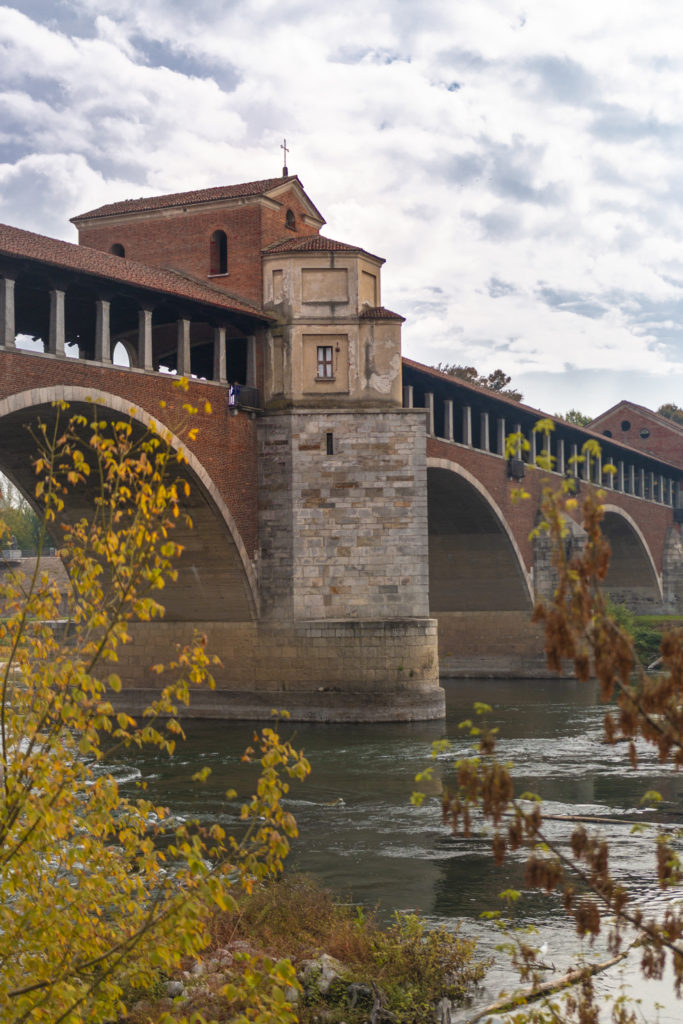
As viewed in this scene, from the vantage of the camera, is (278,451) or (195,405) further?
(278,451)

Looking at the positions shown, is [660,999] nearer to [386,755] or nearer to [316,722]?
[386,755]

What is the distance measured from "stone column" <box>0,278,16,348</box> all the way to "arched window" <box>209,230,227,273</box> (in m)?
9.97

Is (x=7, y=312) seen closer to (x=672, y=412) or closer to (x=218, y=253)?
(x=218, y=253)

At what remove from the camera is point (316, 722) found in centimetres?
2653

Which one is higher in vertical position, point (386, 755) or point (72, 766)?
point (72, 766)

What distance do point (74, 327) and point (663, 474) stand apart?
4389 centimetres

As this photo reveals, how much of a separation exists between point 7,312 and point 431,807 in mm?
11136

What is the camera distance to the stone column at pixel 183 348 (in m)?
25.3

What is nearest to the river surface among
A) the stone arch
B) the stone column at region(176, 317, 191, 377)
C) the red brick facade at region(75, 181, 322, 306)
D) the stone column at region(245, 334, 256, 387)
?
the stone column at region(176, 317, 191, 377)

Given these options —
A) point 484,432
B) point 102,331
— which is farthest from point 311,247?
point 484,432

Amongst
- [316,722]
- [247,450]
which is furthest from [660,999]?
[247,450]

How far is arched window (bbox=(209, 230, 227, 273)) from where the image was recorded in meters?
30.2

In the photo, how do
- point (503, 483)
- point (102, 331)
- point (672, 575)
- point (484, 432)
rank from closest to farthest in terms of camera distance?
point (102, 331) → point (484, 432) → point (503, 483) → point (672, 575)

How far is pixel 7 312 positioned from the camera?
20.7m
